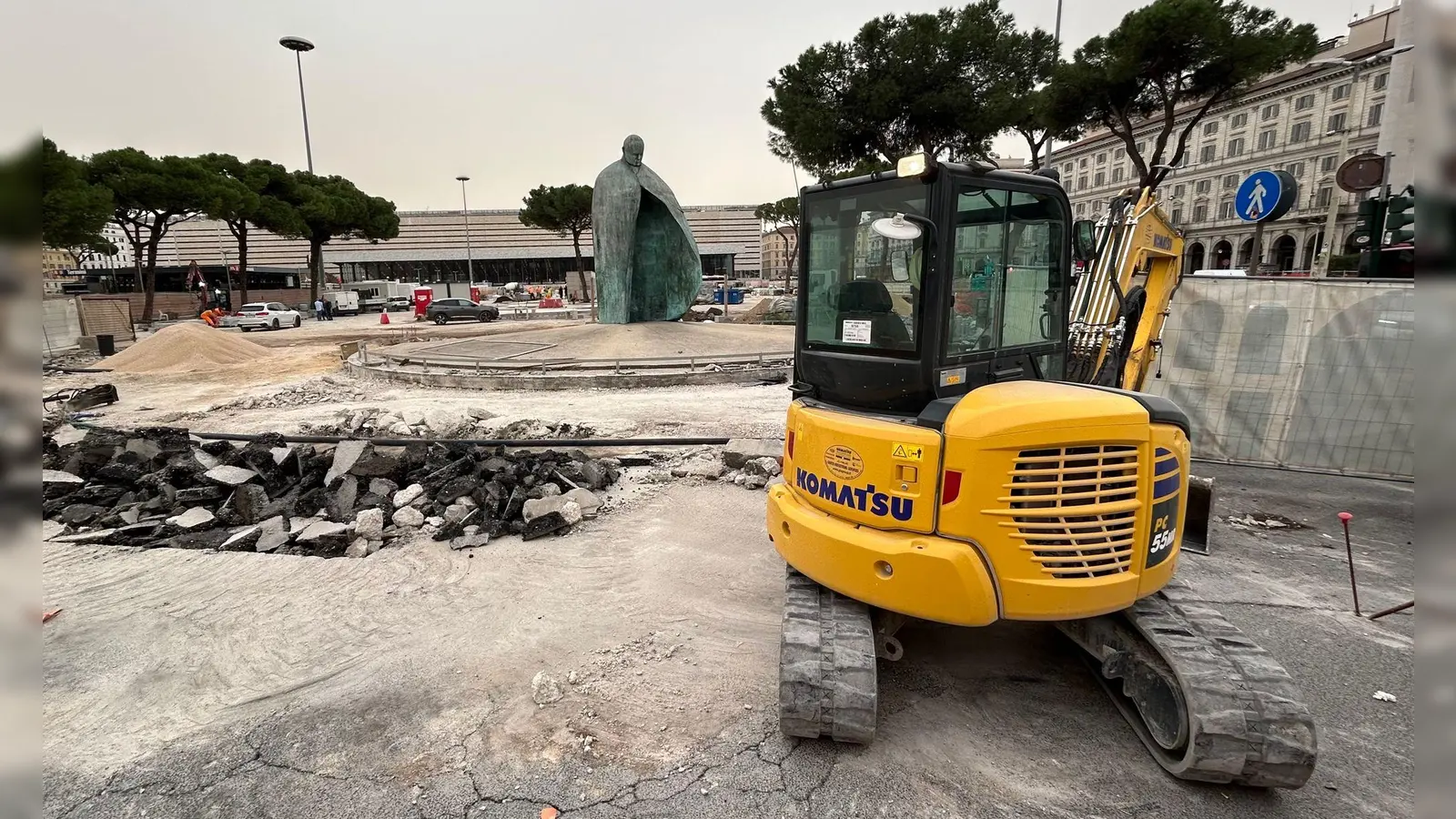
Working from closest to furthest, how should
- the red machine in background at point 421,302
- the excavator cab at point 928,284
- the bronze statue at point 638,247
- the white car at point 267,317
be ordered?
the excavator cab at point 928,284 → the bronze statue at point 638,247 → the white car at point 267,317 → the red machine in background at point 421,302

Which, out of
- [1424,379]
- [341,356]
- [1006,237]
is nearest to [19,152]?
[1424,379]

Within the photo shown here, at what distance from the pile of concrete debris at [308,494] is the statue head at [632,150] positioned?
510 inches

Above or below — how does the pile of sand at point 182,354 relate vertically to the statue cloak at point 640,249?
below

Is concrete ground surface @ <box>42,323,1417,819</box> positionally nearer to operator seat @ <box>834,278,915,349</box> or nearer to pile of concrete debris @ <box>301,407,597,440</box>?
operator seat @ <box>834,278,915,349</box>

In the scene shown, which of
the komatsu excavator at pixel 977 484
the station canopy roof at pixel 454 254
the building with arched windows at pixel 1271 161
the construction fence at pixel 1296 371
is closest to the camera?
the komatsu excavator at pixel 977 484

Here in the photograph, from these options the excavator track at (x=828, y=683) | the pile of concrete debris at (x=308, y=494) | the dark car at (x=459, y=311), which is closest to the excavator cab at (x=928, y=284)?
the excavator track at (x=828, y=683)

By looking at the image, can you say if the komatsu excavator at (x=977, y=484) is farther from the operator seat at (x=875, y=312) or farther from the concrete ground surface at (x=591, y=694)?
the concrete ground surface at (x=591, y=694)

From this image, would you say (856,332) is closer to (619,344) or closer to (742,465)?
(742,465)

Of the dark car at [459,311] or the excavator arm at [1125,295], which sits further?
the dark car at [459,311]

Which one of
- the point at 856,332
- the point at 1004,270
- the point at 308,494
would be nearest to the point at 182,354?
the point at 308,494

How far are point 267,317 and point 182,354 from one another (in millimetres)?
16352

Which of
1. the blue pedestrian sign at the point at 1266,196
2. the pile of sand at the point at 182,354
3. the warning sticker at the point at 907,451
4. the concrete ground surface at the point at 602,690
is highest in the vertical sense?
the blue pedestrian sign at the point at 1266,196

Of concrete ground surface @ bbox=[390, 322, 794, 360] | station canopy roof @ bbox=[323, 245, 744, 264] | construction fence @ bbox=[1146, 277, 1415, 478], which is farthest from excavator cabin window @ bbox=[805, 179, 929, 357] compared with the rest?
station canopy roof @ bbox=[323, 245, 744, 264]

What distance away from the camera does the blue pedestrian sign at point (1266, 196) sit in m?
8.87
